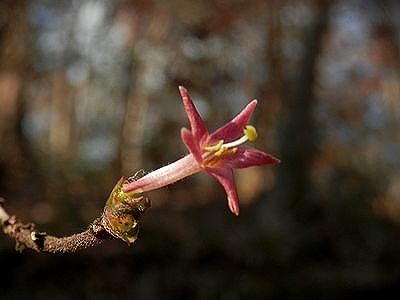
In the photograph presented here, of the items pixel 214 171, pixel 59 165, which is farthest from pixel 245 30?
pixel 214 171

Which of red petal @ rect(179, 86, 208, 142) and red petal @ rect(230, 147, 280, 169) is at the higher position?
red petal @ rect(179, 86, 208, 142)

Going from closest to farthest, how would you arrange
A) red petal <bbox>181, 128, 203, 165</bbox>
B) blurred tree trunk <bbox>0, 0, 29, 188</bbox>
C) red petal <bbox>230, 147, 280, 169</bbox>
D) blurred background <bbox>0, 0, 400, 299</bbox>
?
1. red petal <bbox>181, 128, 203, 165</bbox>
2. red petal <bbox>230, 147, 280, 169</bbox>
3. blurred background <bbox>0, 0, 400, 299</bbox>
4. blurred tree trunk <bbox>0, 0, 29, 188</bbox>

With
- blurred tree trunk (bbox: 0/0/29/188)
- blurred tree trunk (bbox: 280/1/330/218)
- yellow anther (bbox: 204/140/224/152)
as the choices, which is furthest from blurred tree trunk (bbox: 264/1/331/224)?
yellow anther (bbox: 204/140/224/152)

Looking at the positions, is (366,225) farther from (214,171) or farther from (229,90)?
(229,90)

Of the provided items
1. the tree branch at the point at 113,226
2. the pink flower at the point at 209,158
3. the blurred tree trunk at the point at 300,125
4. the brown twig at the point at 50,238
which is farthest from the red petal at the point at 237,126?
the blurred tree trunk at the point at 300,125

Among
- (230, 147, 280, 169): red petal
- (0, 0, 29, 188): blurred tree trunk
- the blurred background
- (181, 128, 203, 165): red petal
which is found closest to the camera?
(181, 128, 203, 165): red petal

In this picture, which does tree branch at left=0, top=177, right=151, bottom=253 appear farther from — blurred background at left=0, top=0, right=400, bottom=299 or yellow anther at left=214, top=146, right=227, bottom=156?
blurred background at left=0, top=0, right=400, bottom=299

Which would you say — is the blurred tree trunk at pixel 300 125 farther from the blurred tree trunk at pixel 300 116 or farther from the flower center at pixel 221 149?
the flower center at pixel 221 149

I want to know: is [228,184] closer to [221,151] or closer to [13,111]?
[221,151]
